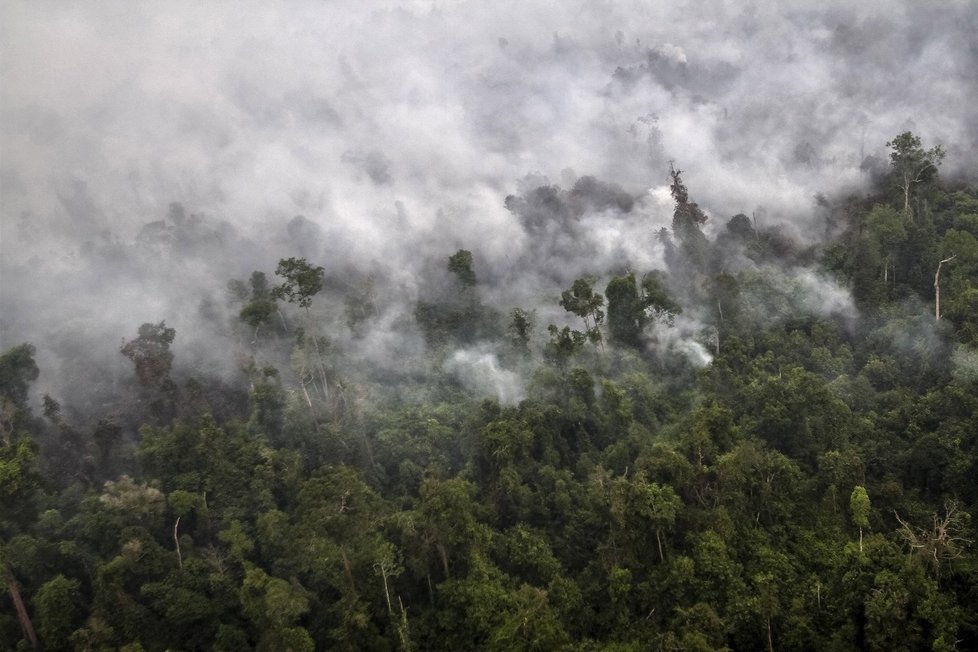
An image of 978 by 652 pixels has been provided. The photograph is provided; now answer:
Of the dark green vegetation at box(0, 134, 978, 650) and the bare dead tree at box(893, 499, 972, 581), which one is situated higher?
the dark green vegetation at box(0, 134, 978, 650)

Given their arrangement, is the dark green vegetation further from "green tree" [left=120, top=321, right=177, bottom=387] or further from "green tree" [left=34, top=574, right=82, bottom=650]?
"green tree" [left=120, top=321, right=177, bottom=387]

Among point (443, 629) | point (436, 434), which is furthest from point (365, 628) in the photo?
point (436, 434)

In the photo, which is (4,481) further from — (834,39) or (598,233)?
(834,39)

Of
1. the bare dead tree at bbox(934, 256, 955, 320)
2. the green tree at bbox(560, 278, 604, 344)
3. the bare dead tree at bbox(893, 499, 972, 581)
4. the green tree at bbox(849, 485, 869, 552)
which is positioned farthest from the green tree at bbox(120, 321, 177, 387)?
the bare dead tree at bbox(934, 256, 955, 320)

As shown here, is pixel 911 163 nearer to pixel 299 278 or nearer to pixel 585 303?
pixel 585 303

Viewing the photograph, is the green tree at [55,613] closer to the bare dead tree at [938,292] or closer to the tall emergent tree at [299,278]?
the tall emergent tree at [299,278]

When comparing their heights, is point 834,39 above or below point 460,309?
above

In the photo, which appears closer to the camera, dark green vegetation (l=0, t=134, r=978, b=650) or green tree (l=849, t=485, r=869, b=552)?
dark green vegetation (l=0, t=134, r=978, b=650)

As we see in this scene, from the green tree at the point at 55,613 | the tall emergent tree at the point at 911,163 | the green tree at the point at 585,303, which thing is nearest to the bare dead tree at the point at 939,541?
the green tree at the point at 585,303

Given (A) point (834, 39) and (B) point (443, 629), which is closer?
(B) point (443, 629)
